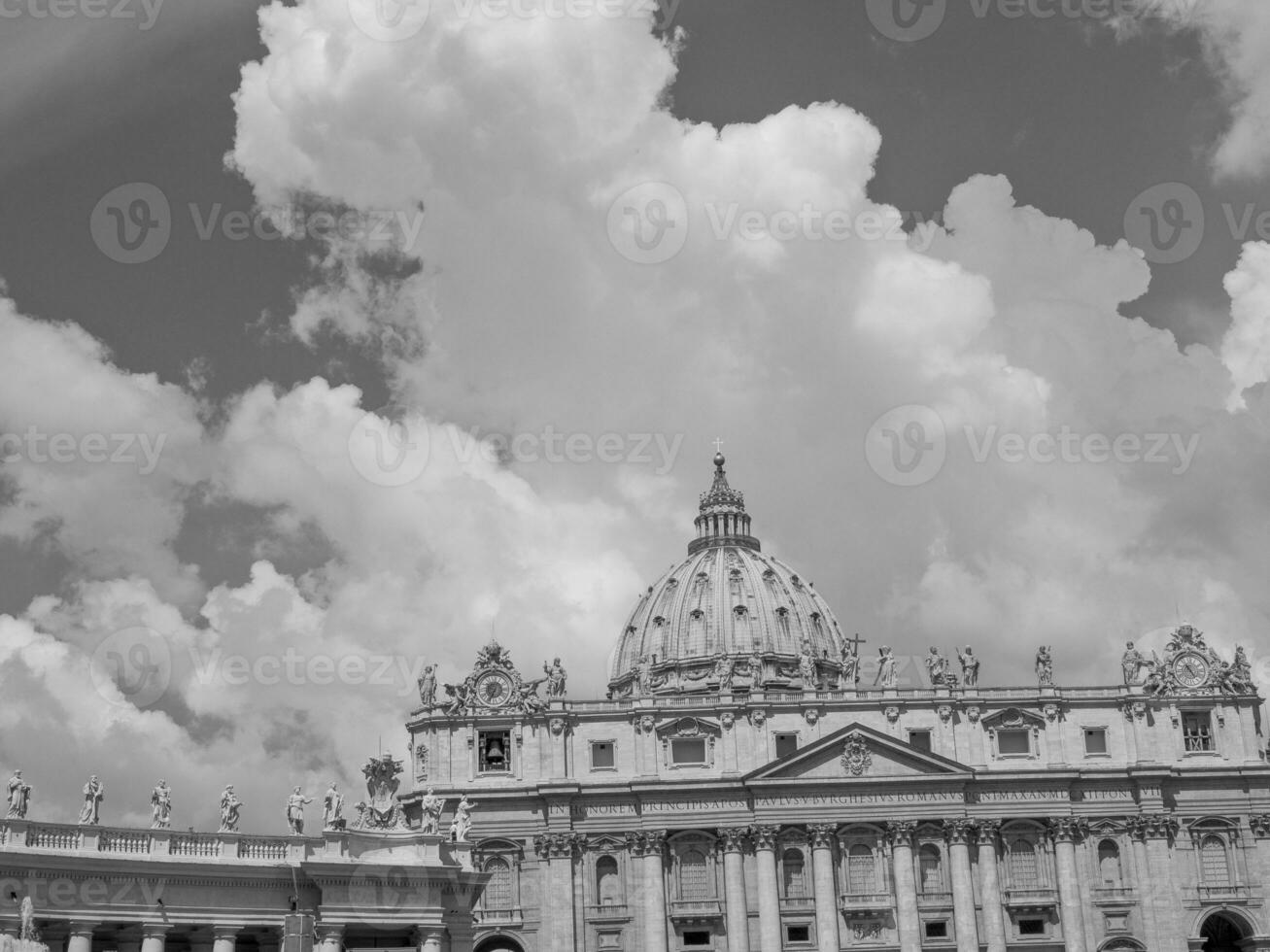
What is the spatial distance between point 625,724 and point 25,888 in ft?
192

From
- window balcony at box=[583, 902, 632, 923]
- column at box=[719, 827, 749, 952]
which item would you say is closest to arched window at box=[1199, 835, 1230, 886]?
column at box=[719, 827, 749, 952]

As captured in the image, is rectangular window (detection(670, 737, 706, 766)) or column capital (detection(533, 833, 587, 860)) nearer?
column capital (detection(533, 833, 587, 860))

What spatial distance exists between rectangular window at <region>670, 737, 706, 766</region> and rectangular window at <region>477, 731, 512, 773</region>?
1052 centimetres

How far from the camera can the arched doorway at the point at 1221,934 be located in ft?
341

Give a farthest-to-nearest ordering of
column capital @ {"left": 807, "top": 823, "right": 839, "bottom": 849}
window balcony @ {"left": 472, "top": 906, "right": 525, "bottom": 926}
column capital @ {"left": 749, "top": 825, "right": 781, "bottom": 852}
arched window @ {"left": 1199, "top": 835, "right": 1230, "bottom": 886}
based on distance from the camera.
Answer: arched window @ {"left": 1199, "top": 835, "right": 1230, "bottom": 886} → column capital @ {"left": 807, "top": 823, "right": 839, "bottom": 849} → column capital @ {"left": 749, "top": 825, "right": 781, "bottom": 852} → window balcony @ {"left": 472, "top": 906, "right": 525, "bottom": 926}

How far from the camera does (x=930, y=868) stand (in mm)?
103750

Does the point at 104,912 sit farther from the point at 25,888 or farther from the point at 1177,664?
the point at 1177,664

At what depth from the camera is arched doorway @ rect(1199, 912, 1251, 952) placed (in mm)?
104000

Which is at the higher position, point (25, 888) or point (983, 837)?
point (983, 837)

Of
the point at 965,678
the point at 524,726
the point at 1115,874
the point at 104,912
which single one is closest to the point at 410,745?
the point at 524,726

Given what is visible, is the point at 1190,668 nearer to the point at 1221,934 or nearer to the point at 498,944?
the point at 1221,934

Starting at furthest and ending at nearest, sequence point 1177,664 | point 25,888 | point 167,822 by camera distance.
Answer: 1. point 1177,664
2. point 167,822
3. point 25,888

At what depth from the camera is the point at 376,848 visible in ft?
192

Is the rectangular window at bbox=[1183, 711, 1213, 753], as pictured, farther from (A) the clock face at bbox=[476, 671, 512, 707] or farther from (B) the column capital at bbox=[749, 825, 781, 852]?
(A) the clock face at bbox=[476, 671, 512, 707]
